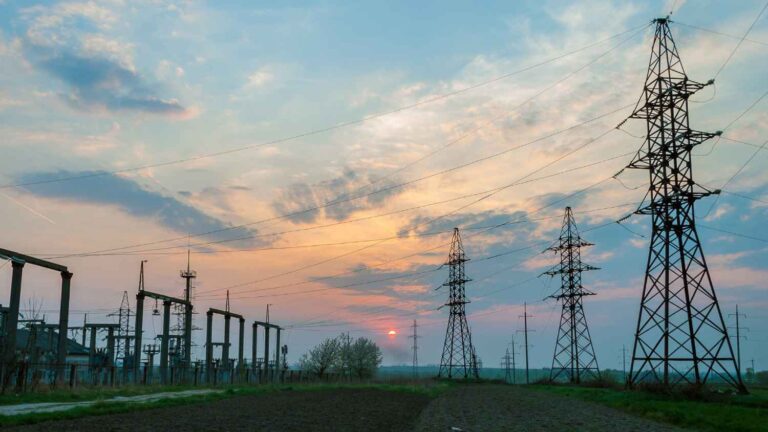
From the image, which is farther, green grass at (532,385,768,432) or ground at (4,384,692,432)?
green grass at (532,385,768,432)

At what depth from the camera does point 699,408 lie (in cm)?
3145

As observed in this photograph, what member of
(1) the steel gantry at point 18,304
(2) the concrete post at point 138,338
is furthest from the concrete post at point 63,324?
(2) the concrete post at point 138,338

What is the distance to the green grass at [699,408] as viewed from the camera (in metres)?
25.4

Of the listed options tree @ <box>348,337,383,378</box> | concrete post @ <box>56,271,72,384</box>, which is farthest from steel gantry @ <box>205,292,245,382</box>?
tree @ <box>348,337,383,378</box>

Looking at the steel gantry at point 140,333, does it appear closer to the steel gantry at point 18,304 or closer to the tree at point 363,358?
the steel gantry at point 18,304

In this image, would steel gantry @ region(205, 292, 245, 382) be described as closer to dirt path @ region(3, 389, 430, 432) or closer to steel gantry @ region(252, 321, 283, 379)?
steel gantry @ region(252, 321, 283, 379)

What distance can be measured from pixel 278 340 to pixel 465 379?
26.6 meters

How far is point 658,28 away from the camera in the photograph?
150 ft

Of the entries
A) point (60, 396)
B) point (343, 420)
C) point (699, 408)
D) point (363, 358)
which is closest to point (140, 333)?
point (60, 396)

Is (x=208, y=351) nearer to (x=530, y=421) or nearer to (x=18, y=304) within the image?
(x=18, y=304)

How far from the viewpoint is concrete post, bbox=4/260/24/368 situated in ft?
109

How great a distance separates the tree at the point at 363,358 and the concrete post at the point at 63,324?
84162 millimetres

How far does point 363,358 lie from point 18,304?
94725 mm

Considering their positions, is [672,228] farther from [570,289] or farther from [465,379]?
[465,379]
